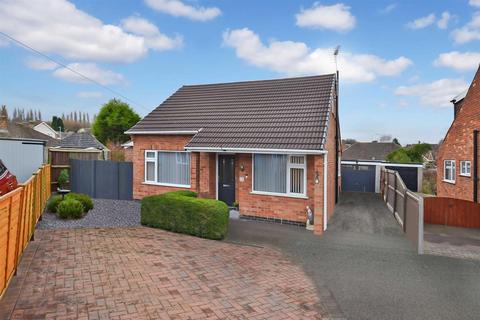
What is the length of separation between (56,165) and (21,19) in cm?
629

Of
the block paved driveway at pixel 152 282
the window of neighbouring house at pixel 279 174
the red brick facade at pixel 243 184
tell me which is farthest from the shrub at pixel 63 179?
the window of neighbouring house at pixel 279 174

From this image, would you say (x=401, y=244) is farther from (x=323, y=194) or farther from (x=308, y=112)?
(x=308, y=112)

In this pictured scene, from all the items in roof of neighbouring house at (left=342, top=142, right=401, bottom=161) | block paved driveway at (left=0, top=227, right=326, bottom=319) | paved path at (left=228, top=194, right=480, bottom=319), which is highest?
roof of neighbouring house at (left=342, top=142, right=401, bottom=161)

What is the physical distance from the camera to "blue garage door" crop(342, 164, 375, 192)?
74.4 feet

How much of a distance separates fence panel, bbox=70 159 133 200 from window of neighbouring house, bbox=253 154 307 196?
652 cm

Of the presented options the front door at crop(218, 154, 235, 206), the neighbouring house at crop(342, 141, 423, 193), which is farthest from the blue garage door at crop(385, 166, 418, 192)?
the front door at crop(218, 154, 235, 206)

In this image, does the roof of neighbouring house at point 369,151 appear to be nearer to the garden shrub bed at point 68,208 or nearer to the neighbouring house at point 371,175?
the neighbouring house at point 371,175

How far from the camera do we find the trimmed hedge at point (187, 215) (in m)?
9.20

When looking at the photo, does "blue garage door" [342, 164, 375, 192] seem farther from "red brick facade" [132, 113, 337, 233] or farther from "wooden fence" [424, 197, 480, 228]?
"red brick facade" [132, 113, 337, 233]

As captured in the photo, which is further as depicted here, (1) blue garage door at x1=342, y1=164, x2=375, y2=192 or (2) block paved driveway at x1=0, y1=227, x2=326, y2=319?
(1) blue garage door at x1=342, y1=164, x2=375, y2=192

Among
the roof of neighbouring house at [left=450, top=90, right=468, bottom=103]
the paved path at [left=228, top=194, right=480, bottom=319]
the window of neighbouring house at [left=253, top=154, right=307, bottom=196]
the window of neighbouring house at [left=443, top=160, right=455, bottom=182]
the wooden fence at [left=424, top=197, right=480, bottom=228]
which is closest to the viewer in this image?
the paved path at [left=228, top=194, right=480, bottom=319]

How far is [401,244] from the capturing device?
9430 millimetres

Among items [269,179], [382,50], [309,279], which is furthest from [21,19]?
[382,50]

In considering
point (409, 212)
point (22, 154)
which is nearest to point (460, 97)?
point (409, 212)
